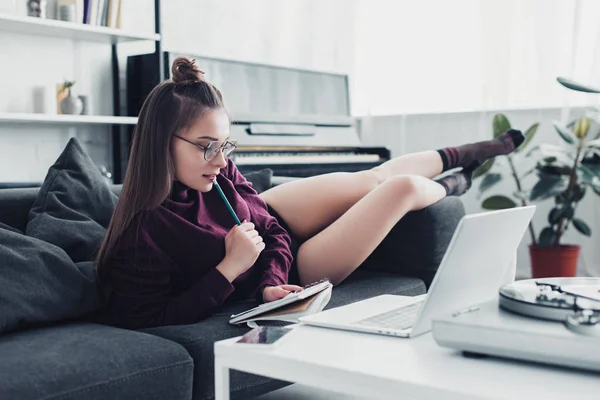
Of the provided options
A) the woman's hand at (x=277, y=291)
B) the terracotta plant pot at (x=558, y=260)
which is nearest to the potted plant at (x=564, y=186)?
the terracotta plant pot at (x=558, y=260)

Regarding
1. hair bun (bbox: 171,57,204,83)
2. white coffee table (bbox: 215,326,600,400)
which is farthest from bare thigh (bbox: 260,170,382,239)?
white coffee table (bbox: 215,326,600,400)

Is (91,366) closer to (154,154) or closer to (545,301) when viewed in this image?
(154,154)

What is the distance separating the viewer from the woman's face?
67.7 inches

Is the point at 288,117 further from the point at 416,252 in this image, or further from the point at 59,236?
the point at 59,236

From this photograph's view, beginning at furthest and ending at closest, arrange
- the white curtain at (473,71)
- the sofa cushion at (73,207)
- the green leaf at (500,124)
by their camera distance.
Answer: the white curtain at (473,71), the green leaf at (500,124), the sofa cushion at (73,207)

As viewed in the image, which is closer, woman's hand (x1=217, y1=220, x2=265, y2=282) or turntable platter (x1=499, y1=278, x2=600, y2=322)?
turntable platter (x1=499, y1=278, x2=600, y2=322)

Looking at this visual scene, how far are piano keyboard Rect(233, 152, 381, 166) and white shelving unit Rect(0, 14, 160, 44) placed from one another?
0.79 m

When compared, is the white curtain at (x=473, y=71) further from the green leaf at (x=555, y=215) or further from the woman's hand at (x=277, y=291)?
the woman's hand at (x=277, y=291)

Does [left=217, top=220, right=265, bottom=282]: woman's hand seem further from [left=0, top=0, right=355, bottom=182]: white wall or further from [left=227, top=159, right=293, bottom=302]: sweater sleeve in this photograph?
[left=0, top=0, right=355, bottom=182]: white wall

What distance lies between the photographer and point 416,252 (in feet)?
7.60

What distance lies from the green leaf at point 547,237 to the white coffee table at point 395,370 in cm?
290

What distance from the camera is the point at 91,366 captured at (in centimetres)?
135

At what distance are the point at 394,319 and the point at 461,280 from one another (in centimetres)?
18

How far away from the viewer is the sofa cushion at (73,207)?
70.9 inches
